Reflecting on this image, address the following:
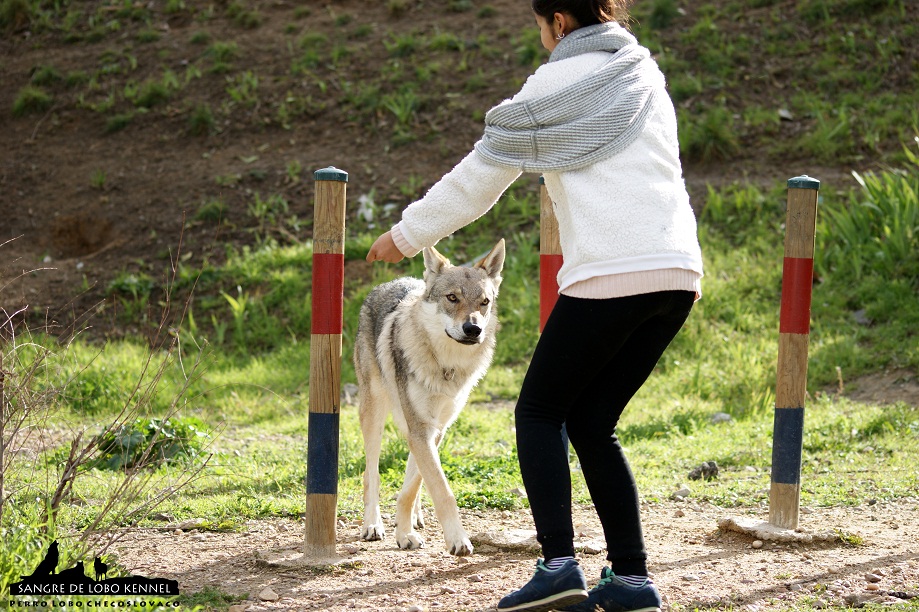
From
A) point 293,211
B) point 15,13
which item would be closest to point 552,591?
point 293,211

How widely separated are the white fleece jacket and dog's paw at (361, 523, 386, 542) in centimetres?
197

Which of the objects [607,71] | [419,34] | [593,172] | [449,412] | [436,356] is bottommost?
[449,412]

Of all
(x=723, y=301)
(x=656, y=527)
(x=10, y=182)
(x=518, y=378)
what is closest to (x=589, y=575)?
(x=656, y=527)

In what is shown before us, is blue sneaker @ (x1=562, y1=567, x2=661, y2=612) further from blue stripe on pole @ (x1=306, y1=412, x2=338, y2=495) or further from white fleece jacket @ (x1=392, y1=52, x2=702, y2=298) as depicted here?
blue stripe on pole @ (x1=306, y1=412, x2=338, y2=495)

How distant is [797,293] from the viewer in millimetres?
4406

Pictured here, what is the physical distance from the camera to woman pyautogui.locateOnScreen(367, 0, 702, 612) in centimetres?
302

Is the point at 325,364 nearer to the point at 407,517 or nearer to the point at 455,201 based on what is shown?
the point at 407,517

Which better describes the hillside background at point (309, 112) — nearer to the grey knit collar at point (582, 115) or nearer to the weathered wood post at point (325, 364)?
the weathered wood post at point (325, 364)

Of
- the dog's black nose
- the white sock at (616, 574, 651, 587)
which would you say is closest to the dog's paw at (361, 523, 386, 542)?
the dog's black nose

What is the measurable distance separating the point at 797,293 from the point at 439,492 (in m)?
1.96

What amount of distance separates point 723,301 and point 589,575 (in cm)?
554

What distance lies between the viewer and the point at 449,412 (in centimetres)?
460

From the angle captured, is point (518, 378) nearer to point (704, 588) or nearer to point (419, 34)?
point (704, 588)

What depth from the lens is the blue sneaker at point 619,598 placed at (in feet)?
10.3
